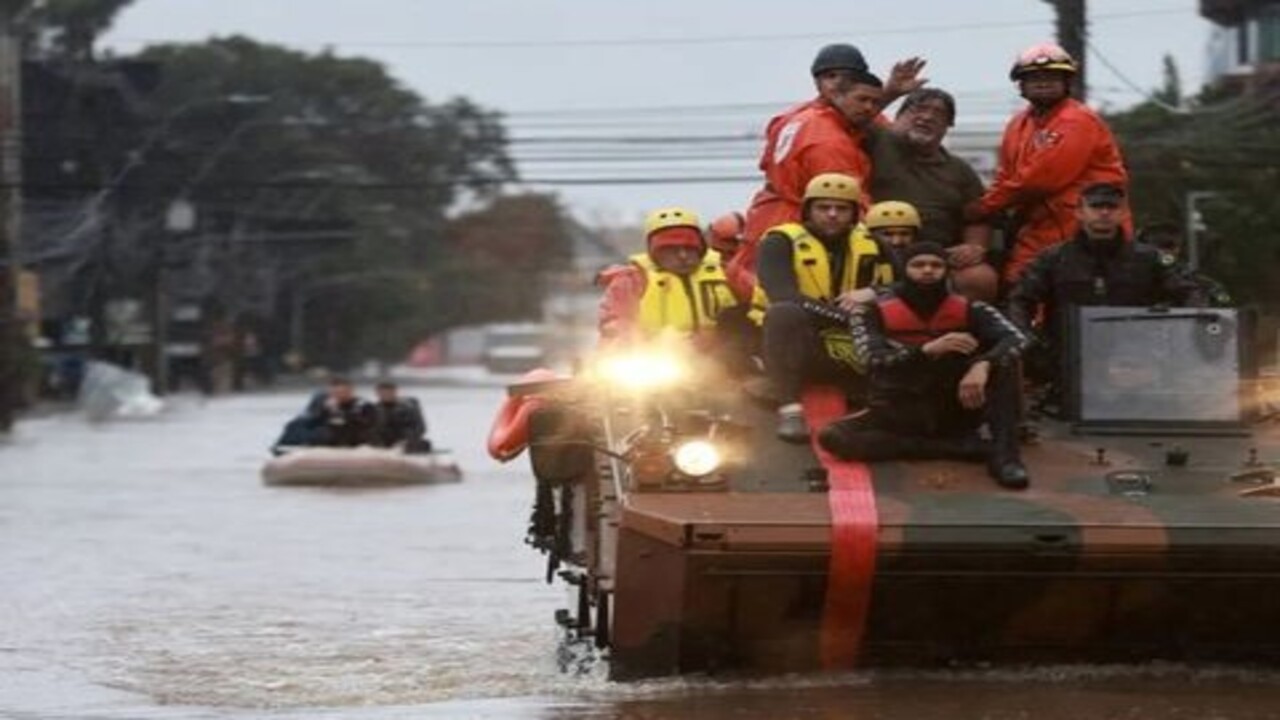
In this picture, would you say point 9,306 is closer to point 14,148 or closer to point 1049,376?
point 14,148

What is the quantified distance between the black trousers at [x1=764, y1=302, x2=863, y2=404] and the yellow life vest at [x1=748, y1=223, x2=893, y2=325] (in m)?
0.25

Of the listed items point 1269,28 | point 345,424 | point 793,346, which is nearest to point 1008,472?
point 793,346

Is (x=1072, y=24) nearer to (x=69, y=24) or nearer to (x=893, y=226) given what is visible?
(x=893, y=226)

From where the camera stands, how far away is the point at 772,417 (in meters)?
13.3

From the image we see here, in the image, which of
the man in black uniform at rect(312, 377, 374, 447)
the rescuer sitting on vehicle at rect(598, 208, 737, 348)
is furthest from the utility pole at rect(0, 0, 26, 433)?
the rescuer sitting on vehicle at rect(598, 208, 737, 348)

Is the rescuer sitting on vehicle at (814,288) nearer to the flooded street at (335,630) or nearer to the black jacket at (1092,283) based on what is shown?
the black jacket at (1092,283)

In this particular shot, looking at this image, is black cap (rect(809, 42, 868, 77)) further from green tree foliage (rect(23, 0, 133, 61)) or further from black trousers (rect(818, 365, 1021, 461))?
green tree foliage (rect(23, 0, 133, 61))

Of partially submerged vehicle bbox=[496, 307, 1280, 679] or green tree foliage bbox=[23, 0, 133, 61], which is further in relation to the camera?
green tree foliage bbox=[23, 0, 133, 61]

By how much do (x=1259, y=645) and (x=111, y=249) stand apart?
6930cm

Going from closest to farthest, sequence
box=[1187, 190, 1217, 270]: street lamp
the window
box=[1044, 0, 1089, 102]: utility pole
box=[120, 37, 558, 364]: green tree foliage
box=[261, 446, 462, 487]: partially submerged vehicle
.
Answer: box=[1044, 0, 1089, 102]: utility pole < box=[1187, 190, 1217, 270]: street lamp < box=[261, 446, 462, 487]: partially submerged vehicle < the window < box=[120, 37, 558, 364]: green tree foliage

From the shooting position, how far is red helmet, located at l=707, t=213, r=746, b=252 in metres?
16.9

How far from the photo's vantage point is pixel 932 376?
13.0 metres

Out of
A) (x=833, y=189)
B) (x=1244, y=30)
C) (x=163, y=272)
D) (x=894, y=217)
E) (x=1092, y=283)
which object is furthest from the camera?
(x=163, y=272)

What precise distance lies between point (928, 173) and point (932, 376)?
2.32m
